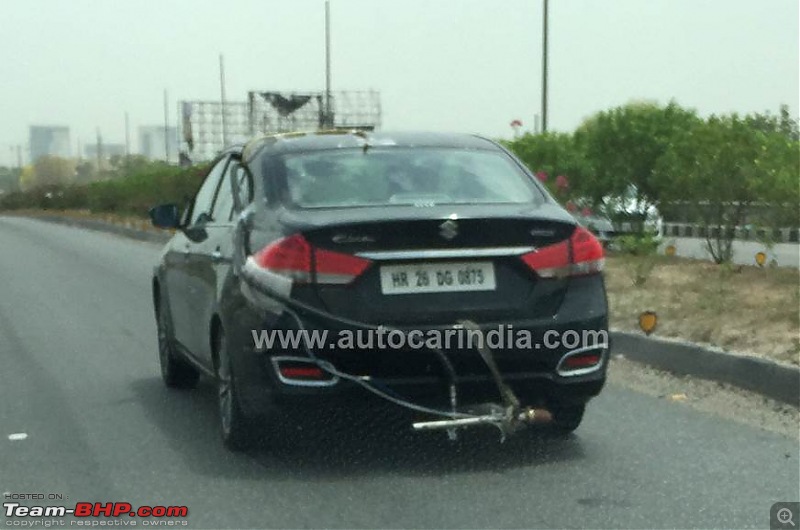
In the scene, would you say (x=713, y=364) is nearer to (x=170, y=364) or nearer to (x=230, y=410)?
(x=170, y=364)

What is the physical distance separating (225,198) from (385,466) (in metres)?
1.95

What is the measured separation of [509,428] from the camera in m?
6.51

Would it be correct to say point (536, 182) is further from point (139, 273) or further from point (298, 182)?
point (139, 273)

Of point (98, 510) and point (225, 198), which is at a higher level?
point (225, 198)

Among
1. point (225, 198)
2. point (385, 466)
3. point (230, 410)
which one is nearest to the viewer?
point (385, 466)

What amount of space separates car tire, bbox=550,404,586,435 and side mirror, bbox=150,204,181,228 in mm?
2873

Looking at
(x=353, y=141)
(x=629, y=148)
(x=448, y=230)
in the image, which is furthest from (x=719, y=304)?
(x=629, y=148)

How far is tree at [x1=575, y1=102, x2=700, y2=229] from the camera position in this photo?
22.4 meters

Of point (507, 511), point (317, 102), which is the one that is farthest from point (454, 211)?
point (317, 102)

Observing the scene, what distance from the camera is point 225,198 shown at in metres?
7.83

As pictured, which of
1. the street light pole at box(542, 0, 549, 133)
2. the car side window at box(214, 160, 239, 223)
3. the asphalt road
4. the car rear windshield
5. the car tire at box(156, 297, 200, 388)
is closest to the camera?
the asphalt road

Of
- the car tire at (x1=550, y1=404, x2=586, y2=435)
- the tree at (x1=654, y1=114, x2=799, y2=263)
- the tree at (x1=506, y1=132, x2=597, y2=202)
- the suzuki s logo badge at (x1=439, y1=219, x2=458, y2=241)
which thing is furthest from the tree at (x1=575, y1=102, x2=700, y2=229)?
the suzuki s logo badge at (x1=439, y1=219, x2=458, y2=241)

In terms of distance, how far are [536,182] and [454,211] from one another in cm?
86

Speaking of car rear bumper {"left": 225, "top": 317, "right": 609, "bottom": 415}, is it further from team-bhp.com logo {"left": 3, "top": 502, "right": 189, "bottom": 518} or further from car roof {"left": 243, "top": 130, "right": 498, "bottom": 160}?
car roof {"left": 243, "top": 130, "right": 498, "bottom": 160}
